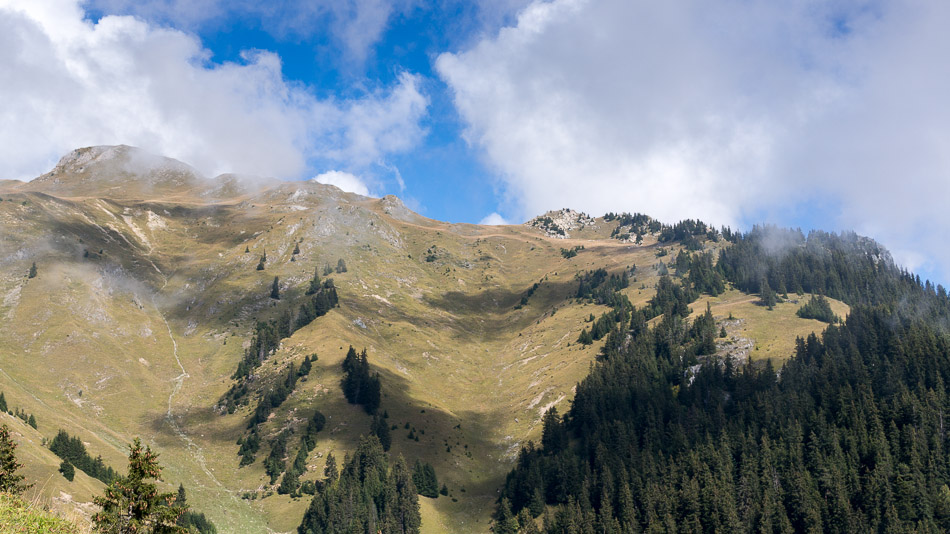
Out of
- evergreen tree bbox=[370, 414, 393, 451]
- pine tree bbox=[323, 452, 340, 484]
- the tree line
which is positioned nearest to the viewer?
the tree line

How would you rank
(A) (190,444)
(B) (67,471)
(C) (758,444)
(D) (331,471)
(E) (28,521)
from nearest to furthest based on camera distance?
(E) (28,521)
(B) (67,471)
(D) (331,471)
(C) (758,444)
(A) (190,444)

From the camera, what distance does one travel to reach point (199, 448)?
14800 centimetres

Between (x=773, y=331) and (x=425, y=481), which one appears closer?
(x=425, y=481)

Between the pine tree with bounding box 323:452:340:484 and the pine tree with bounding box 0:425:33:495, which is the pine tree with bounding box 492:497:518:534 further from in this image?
the pine tree with bounding box 0:425:33:495

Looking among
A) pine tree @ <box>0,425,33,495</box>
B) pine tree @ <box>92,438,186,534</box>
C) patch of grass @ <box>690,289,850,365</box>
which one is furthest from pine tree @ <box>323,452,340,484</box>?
patch of grass @ <box>690,289,850,365</box>

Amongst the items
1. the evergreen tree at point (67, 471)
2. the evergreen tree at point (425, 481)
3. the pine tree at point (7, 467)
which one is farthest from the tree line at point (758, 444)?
the pine tree at point (7, 467)

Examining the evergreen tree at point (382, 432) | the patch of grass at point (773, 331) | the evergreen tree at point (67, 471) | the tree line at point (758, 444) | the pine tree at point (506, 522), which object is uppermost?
the patch of grass at point (773, 331)

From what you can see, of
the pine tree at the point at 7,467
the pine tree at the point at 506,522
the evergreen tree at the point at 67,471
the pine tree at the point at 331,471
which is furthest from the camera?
the pine tree at the point at 331,471

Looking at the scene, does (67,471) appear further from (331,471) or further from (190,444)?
(190,444)

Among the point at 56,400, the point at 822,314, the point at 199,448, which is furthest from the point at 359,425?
the point at 822,314

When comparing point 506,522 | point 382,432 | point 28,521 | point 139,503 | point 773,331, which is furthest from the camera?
point 773,331

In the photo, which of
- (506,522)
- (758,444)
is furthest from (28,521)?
(758,444)

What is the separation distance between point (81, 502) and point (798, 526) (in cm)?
12893

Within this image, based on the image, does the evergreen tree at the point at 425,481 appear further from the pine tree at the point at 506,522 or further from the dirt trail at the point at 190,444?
the dirt trail at the point at 190,444
